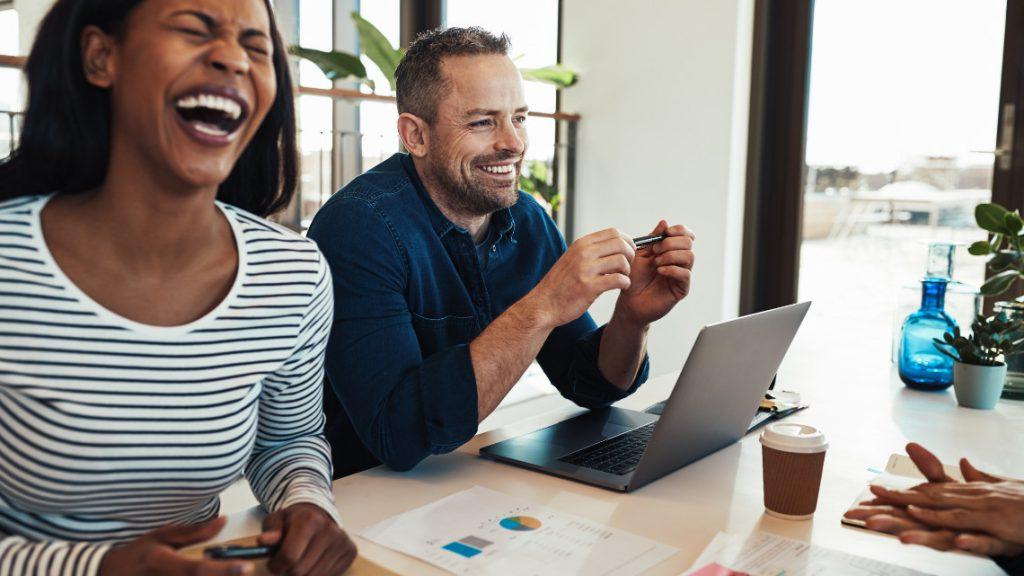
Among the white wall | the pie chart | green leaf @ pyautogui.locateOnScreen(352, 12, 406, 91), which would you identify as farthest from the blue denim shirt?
green leaf @ pyautogui.locateOnScreen(352, 12, 406, 91)

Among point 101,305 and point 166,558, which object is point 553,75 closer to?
point 101,305

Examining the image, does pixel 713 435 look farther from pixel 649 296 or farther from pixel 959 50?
pixel 959 50

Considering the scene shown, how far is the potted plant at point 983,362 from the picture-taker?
160 centimetres

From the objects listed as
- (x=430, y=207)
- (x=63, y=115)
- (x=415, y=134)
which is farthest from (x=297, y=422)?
(x=415, y=134)

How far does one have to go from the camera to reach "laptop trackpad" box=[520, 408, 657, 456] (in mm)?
1333

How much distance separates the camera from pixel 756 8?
333 cm

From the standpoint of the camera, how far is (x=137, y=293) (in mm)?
969

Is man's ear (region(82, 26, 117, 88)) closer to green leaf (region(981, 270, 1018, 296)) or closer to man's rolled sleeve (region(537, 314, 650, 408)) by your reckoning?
man's rolled sleeve (region(537, 314, 650, 408))

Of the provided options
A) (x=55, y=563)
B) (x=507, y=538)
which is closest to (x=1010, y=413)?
(x=507, y=538)

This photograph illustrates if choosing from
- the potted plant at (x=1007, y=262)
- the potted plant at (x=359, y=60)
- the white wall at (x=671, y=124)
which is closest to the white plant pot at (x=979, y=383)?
the potted plant at (x=1007, y=262)

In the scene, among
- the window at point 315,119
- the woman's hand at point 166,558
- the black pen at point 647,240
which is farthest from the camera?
the window at point 315,119

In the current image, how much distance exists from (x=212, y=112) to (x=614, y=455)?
701 millimetres

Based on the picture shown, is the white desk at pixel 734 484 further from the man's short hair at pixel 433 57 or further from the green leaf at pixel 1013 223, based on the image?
the man's short hair at pixel 433 57

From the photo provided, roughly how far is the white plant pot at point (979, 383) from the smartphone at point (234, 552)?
4.21ft
